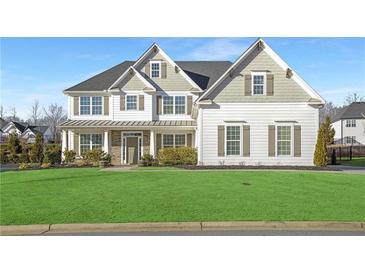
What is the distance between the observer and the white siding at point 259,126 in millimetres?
19625

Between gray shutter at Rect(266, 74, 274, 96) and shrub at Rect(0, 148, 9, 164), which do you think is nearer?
gray shutter at Rect(266, 74, 274, 96)

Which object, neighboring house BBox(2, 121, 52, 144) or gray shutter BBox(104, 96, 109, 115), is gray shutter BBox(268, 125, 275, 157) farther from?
neighboring house BBox(2, 121, 52, 144)

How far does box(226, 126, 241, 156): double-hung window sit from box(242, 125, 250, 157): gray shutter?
0.26m

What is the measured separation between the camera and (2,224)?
7.44 metres

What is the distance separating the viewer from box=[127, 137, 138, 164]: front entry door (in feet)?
84.2

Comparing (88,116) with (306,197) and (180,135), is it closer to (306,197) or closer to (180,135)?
(180,135)

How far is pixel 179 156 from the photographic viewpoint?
2195 centimetres

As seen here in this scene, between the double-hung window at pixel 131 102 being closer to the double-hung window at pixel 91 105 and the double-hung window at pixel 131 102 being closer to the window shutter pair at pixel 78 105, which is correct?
the window shutter pair at pixel 78 105

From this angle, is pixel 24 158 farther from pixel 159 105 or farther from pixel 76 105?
pixel 159 105

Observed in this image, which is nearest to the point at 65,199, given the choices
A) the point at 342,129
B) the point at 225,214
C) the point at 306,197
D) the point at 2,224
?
the point at 2,224

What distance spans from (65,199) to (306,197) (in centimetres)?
686

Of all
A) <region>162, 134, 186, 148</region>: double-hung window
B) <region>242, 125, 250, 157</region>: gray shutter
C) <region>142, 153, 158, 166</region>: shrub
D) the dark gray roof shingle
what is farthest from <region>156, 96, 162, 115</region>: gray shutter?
<region>242, 125, 250, 157</region>: gray shutter

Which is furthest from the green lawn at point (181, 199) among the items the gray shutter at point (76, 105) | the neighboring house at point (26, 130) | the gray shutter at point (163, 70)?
the neighboring house at point (26, 130)

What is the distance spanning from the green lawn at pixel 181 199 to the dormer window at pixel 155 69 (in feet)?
45.5
